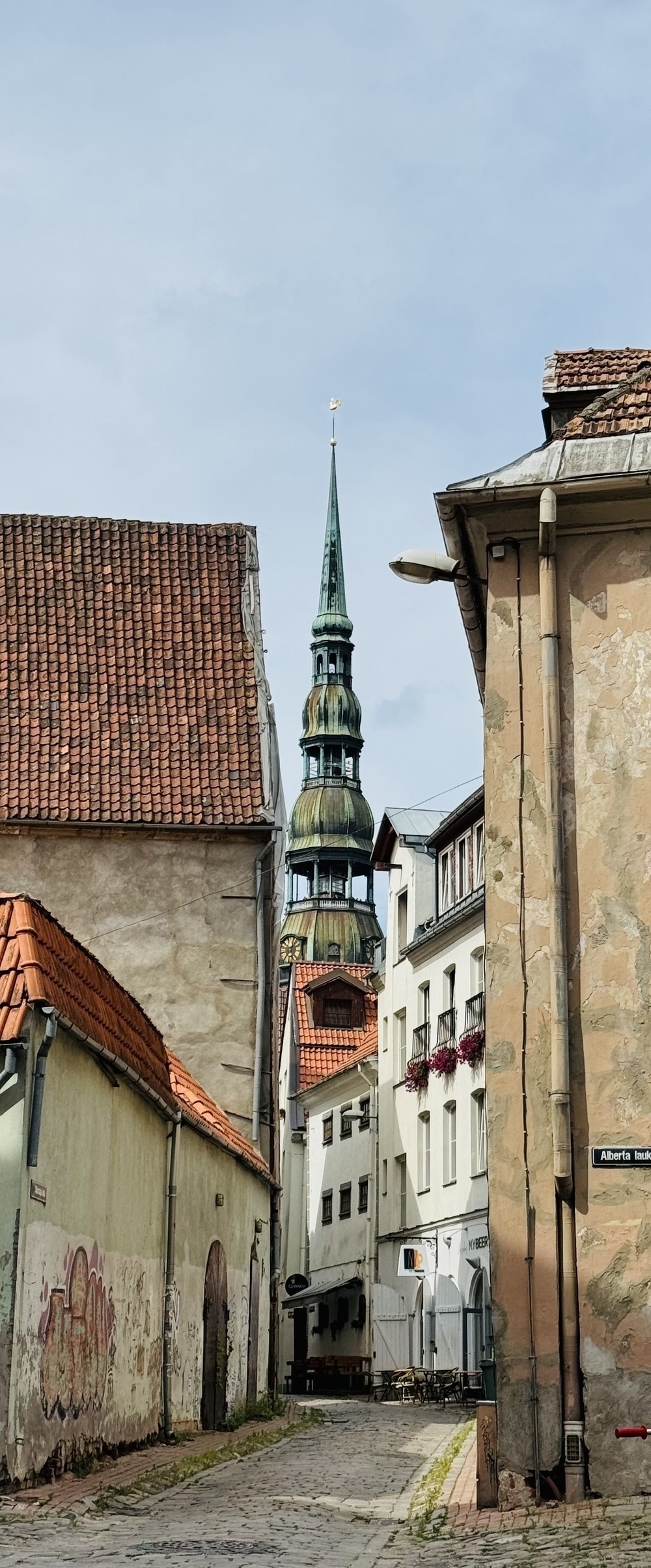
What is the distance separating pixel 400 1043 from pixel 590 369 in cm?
2818

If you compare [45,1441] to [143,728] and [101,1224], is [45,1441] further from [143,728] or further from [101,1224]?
[143,728]

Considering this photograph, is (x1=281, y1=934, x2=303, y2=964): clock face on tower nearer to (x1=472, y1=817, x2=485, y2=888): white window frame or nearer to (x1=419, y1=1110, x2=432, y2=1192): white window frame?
(x1=419, y1=1110, x2=432, y2=1192): white window frame

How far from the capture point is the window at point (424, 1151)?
129ft

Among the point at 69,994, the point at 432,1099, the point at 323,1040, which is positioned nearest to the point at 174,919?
the point at 69,994

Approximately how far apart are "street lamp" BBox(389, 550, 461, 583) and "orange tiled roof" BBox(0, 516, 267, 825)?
37.2 feet

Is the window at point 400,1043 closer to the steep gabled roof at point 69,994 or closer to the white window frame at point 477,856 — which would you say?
the white window frame at point 477,856

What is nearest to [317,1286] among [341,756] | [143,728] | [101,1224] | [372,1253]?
[372,1253]

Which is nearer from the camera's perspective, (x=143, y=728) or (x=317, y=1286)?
(x=143, y=728)

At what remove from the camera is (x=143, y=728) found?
1033 inches

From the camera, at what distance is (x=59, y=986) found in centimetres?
1288

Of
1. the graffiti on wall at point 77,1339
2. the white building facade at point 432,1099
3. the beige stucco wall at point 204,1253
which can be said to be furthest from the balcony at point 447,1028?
the graffiti on wall at point 77,1339

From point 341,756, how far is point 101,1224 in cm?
9042

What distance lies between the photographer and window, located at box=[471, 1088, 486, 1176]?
35.3 m

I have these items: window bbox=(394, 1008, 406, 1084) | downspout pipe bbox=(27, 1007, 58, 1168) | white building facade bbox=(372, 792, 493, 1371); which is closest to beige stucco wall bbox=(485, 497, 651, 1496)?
downspout pipe bbox=(27, 1007, 58, 1168)
